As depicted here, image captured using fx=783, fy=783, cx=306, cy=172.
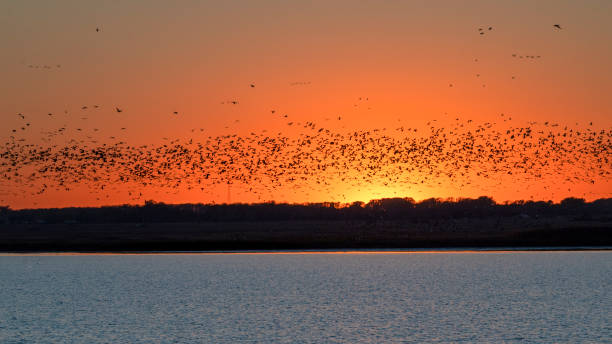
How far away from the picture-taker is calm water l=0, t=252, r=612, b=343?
1732 inches

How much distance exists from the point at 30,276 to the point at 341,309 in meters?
62.2

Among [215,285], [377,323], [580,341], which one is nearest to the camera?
[580,341]

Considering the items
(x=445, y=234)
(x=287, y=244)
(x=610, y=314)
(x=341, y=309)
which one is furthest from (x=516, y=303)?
(x=445, y=234)

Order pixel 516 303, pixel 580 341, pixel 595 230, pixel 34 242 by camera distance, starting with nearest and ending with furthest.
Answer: pixel 580 341 → pixel 516 303 → pixel 595 230 → pixel 34 242

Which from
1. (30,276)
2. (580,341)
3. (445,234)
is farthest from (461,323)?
(445,234)

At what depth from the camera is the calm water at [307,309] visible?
4400 cm

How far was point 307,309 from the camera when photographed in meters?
58.7

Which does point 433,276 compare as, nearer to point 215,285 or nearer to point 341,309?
point 215,285

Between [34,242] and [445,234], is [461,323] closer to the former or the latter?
[445,234]

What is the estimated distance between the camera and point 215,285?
86.3 metres

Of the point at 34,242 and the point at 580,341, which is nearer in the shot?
the point at 580,341

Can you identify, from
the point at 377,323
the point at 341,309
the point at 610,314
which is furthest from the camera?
the point at 341,309

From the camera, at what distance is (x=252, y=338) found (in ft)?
140

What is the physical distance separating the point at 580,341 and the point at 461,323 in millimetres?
9615
